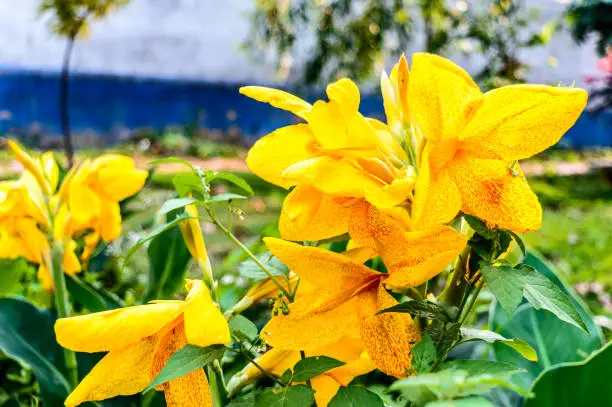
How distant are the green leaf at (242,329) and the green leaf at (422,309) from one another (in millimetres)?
77

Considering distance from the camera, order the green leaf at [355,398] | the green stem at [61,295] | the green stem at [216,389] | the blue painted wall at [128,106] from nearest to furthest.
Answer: the green leaf at [355,398], the green stem at [216,389], the green stem at [61,295], the blue painted wall at [128,106]

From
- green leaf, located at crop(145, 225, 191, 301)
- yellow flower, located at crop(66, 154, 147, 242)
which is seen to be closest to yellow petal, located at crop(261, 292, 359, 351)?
yellow flower, located at crop(66, 154, 147, 242)

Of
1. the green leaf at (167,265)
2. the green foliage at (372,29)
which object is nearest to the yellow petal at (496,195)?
the green leaf at (167,265)


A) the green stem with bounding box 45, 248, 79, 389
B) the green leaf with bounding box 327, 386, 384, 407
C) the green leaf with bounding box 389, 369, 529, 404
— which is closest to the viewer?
the green leaf with bounding box 389, 369, 529, 404

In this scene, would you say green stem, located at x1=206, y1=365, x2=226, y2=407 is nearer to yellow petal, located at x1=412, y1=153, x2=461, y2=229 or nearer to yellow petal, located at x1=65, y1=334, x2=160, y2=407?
yellow petal, located at x1=65, y1=334, x2=160, y2=407

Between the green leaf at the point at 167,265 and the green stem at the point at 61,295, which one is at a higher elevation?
the green stem at the point at 61,295

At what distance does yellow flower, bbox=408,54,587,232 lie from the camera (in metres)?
0.33

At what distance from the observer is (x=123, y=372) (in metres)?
0.36

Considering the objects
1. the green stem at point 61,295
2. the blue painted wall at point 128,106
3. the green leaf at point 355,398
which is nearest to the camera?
the green leaf at point 355,398

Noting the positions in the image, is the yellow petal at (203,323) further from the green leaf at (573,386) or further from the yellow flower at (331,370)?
the green leaf at (573,386)

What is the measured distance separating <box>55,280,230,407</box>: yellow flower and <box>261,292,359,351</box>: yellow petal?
3cm

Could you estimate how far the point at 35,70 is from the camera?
7.40 meters

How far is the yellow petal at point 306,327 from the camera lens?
366 mm

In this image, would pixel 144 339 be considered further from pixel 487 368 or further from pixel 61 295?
pixel 61 295
